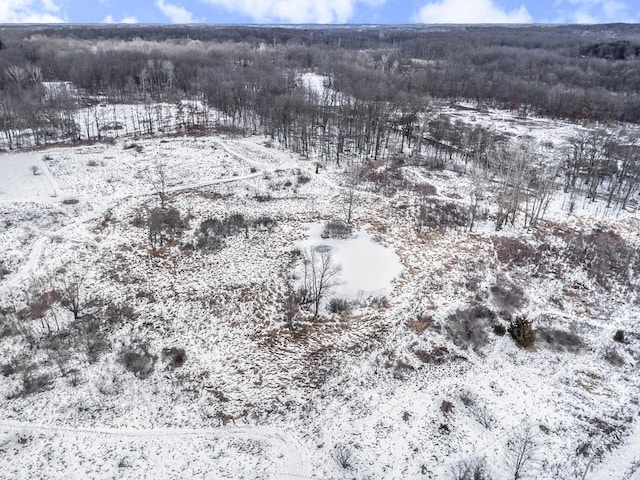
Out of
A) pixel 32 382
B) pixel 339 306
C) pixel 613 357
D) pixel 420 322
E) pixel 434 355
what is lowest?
pixel 32 382

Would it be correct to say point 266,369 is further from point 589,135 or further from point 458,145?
point 589,135

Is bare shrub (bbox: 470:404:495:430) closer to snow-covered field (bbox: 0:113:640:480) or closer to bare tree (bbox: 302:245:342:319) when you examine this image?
snow-covered field (bbox: 0:113:640:480)

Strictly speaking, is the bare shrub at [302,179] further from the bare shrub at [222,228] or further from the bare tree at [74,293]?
the bare tree at [74,293]

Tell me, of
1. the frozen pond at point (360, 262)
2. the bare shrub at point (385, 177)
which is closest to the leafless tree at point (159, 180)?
the frozen pond at point (360, 262)

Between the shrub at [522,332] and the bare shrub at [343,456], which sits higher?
the shrub at [522,332]

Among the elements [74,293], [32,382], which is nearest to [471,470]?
[32,382]

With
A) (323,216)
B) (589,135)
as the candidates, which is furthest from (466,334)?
(589,135)

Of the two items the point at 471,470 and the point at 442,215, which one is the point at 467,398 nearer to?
the point at 471,470
